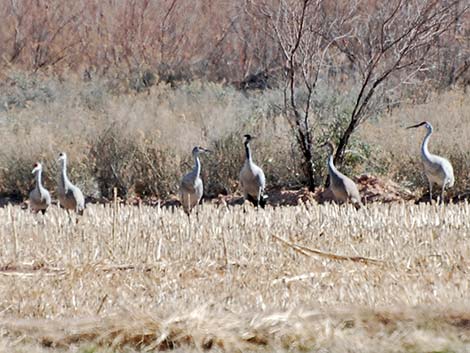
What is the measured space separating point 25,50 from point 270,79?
447 inches

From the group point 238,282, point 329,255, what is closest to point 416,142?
point 329,255

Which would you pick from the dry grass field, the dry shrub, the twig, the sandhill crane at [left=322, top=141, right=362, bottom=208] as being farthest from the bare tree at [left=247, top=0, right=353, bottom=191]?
the twig

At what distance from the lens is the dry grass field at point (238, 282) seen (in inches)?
252

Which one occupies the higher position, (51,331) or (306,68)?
(306,68)

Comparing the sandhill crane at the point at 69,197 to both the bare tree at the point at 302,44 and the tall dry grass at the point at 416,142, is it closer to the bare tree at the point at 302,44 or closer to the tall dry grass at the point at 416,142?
the bare tree at the point at 302,44

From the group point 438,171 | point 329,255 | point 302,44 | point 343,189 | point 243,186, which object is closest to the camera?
point 329,255

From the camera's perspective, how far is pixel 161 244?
9.38 meters

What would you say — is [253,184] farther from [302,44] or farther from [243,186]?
[302,44]

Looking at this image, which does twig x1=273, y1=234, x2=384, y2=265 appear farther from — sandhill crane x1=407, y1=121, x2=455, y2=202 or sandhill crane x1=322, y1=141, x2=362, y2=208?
sandhill crane x1=407, y1=121, x2=455, y2=202

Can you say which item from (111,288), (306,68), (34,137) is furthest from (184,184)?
(111,288)

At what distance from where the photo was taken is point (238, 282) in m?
7.95

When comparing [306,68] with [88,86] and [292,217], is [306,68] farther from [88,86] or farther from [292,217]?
[88,86]

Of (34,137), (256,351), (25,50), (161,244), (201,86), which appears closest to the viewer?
(256,351)

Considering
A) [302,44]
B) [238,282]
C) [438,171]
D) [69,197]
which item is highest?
[302,44]
